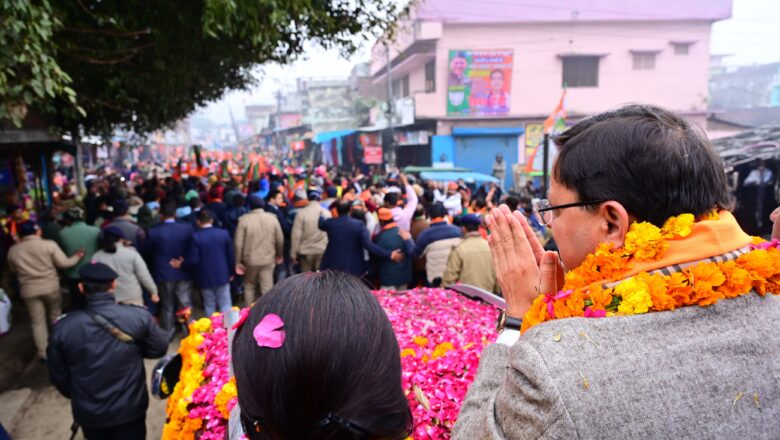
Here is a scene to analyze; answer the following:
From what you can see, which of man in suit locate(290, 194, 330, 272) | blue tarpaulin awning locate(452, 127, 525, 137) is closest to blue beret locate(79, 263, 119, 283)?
man in suit locate(290, 194, 330, 272)

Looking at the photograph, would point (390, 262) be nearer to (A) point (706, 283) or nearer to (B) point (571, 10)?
(A) point (706, 283)

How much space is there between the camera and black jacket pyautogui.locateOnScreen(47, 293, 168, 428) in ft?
11.5

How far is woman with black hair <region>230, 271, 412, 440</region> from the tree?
358 cm

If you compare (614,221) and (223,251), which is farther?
(223,251)

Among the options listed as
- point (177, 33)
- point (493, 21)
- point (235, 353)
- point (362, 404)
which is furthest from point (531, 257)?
point (493, 21)

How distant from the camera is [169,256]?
6.86 meters

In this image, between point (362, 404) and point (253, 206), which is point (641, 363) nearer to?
point (362, 404)

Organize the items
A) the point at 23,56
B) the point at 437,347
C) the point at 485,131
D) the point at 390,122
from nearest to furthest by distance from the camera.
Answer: the point at 437,347 → the point at 23,56 → the point at 485,131 → the point at 390,122

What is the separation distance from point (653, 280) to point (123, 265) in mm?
6125

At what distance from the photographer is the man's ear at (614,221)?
132cm

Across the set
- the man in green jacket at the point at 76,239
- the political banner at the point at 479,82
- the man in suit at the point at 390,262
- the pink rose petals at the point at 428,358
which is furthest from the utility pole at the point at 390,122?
the pink rose petals at the point at 428,358

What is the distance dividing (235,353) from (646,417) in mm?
1014

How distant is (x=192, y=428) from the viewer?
2.64 meters

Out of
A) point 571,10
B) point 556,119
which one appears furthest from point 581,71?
point 556,119
